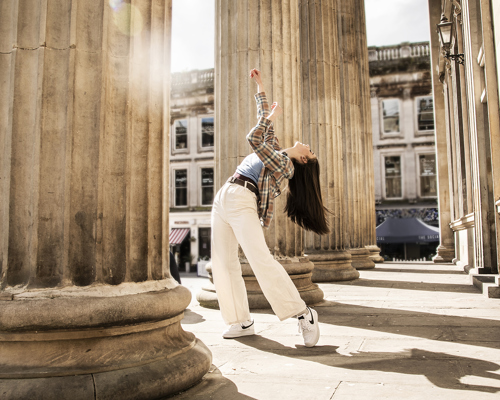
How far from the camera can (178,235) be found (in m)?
31.1

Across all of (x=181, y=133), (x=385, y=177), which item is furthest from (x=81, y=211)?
(x=181, y=133)

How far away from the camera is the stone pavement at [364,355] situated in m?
2.59

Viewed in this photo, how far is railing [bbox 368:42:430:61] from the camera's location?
2727 cm

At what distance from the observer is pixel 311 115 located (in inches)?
380

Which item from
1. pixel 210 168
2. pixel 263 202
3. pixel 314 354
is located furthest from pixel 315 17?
pixel 210 168

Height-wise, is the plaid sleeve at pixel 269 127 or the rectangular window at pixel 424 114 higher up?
the rectangular window at pixel 424 114

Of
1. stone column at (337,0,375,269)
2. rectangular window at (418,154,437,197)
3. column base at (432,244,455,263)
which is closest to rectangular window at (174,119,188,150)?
rectangular window at (418,154,437,197)

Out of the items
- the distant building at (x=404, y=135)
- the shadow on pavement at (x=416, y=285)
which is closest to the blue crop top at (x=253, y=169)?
the shadow on pavement at (x=416, y=285)

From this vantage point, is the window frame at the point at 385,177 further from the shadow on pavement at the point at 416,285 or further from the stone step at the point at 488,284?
the stone step at the point at 488,284

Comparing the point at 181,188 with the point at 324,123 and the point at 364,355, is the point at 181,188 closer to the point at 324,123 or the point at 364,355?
the point at 324,123

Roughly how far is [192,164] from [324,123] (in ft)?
74.1

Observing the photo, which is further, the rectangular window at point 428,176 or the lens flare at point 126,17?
the rectangular window at point 428,176

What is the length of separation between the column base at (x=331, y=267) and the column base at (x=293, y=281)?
308cm

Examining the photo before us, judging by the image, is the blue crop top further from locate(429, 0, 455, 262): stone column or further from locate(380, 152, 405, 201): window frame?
locate(380, 152, 405, 201): window frame
